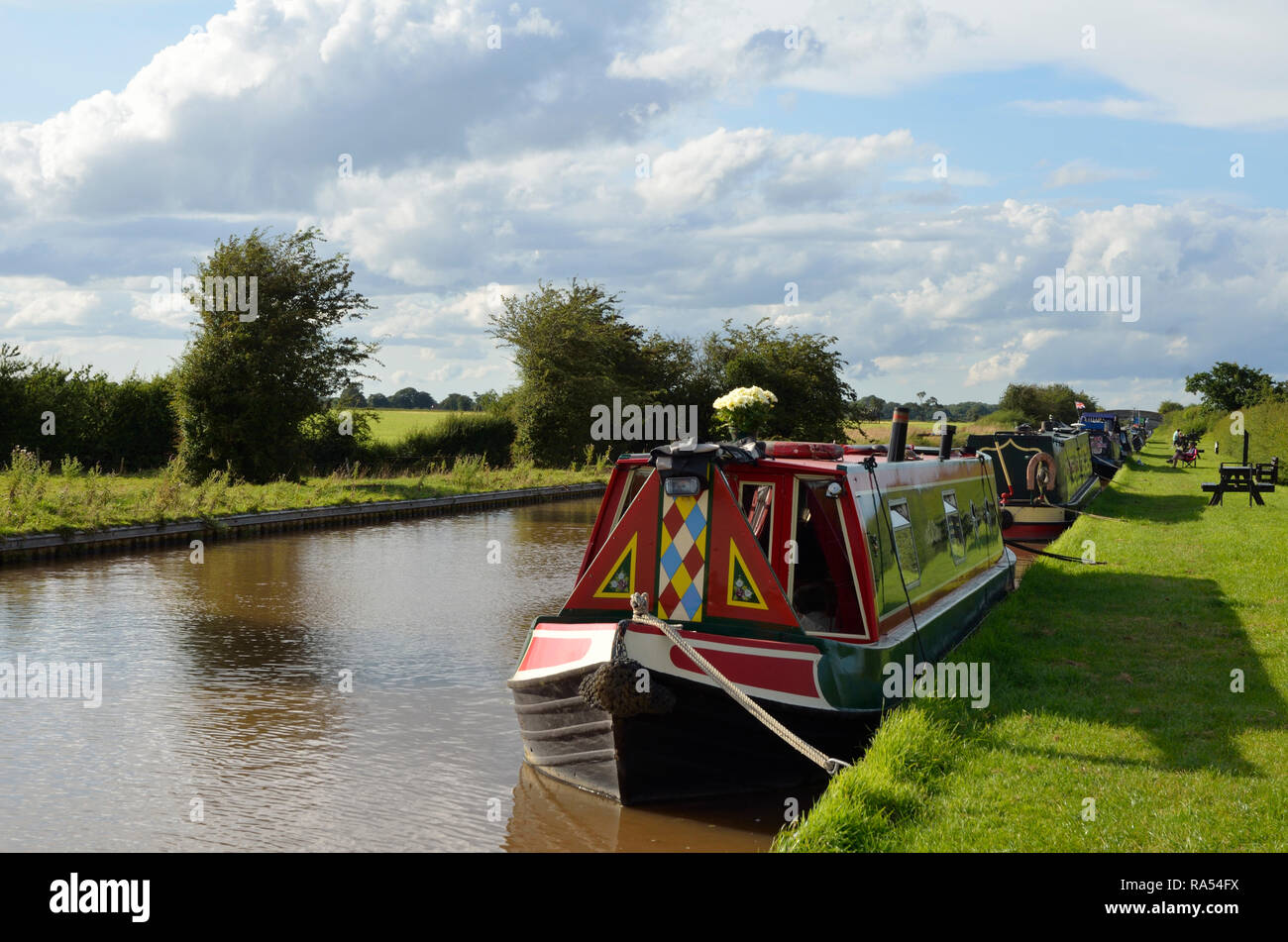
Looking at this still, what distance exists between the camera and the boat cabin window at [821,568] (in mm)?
7094

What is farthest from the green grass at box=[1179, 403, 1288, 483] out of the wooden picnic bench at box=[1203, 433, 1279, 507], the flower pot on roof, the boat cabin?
the boat cabin

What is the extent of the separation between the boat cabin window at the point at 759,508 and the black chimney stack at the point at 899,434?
52.2 inches

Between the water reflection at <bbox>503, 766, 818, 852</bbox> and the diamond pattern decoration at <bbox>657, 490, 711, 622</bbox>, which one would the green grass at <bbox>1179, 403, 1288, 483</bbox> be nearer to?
the diamond pattern decoration at <bbox>657, 490, 711, 622</bbox>

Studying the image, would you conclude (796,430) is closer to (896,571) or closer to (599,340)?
(599,340)

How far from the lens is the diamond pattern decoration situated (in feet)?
21.6

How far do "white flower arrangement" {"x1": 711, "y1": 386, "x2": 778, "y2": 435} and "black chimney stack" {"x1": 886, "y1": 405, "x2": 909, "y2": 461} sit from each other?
963 mm

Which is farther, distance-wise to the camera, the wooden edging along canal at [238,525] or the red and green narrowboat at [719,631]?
the wooden edging along canal at [238,525]

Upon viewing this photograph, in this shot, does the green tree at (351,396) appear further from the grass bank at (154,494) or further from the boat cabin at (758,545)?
the boat cabin at (758,545)

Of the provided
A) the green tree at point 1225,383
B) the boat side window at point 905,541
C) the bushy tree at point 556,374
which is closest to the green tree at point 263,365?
the bushy tree at point 556,374

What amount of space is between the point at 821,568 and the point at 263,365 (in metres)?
21.0

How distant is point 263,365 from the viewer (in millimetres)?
25656

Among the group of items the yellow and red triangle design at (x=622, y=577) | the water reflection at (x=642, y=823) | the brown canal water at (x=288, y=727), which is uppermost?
the yellow and red triangle design at (x=622, y=577)

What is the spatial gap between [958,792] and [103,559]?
13.4 m
